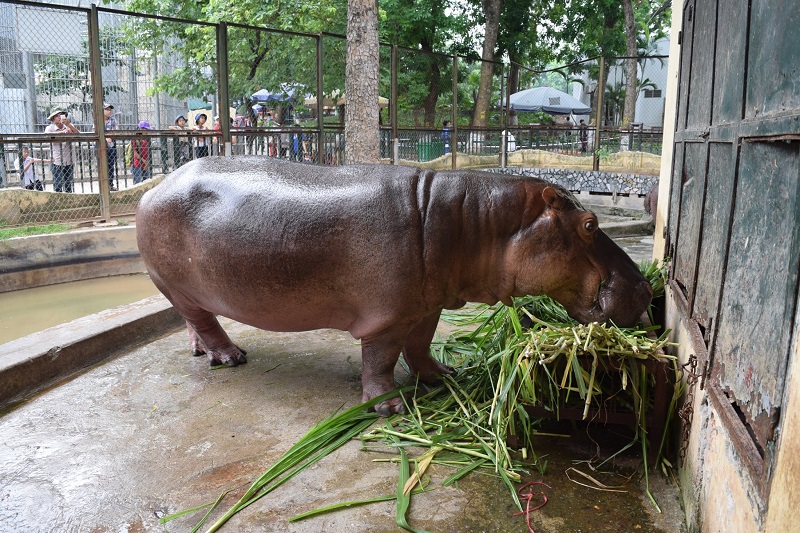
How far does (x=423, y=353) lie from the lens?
4145mm

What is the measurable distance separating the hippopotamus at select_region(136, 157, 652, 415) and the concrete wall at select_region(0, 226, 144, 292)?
4.79 m

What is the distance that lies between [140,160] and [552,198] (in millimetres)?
7456

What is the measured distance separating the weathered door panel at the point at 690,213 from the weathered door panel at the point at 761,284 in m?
0.87

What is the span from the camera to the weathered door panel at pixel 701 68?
3404 mm

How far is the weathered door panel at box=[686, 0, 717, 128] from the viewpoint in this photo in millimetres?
3404

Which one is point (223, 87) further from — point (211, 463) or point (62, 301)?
point (211, 463)

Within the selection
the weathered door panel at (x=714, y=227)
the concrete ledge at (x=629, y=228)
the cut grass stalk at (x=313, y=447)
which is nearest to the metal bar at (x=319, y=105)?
the concrete ledge at (x=629, y=228)

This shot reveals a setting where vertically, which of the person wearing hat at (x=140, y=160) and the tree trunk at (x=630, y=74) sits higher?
the tree trunk at (x=630, y=74)

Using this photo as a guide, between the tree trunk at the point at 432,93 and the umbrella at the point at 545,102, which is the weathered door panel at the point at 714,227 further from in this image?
the umbrella at the point at 545,102

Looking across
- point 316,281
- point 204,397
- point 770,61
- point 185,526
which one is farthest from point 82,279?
point 770,61

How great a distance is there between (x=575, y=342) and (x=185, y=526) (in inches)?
70.0

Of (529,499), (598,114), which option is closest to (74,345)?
(529,499)

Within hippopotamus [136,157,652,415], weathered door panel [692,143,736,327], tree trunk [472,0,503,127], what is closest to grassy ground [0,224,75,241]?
hippopotamus [136,157,652,415]

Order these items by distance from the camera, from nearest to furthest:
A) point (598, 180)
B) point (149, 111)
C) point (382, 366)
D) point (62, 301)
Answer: point (382, 366), point (62, 301), point (149, 111), point (598, 180)
